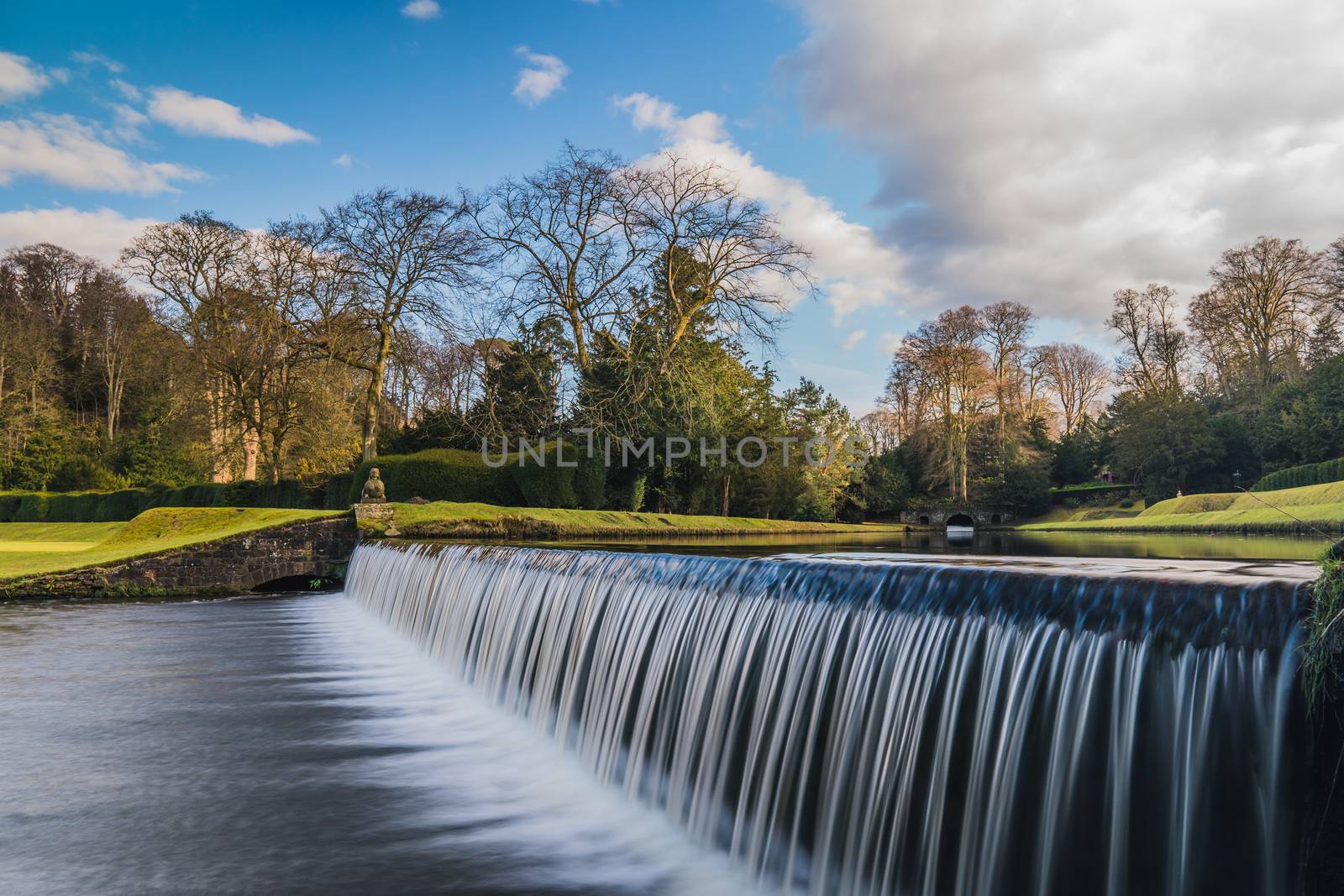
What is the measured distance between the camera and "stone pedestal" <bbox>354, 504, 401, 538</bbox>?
1619 cm

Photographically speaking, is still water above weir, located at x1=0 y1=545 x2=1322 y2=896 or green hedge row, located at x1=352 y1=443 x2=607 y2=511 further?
green hedge row, located at x1=352 y1=443 x2=607 y2=511

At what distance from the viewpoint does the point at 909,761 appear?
3379 millimetres

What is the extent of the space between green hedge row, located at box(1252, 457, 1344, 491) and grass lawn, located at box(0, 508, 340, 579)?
32.4 meters

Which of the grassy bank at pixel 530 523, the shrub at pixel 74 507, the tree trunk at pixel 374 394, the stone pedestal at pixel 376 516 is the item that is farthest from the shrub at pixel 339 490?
the shrub at pixel 74 507

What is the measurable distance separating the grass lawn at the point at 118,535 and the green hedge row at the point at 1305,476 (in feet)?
106

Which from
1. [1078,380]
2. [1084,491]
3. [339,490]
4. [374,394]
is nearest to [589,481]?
[374,394]

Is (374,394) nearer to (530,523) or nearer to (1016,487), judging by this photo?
(530,523)

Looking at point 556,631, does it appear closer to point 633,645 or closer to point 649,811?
point 633,645

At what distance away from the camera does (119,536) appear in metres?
20.7

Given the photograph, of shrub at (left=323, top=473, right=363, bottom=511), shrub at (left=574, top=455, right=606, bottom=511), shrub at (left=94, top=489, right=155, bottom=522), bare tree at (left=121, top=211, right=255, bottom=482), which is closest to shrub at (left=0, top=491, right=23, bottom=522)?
shrub at (left=94, top=489, right=155, bottom=522)

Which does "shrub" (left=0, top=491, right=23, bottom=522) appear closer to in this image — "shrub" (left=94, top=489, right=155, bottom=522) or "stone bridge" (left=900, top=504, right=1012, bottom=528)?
"shrub" (left=94, top=489, right=155, bottom=522)

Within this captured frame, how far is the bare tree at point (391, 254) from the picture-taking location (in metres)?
25.3

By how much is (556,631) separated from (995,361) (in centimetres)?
4555

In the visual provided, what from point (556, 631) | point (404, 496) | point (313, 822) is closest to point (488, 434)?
point (404, 496)
